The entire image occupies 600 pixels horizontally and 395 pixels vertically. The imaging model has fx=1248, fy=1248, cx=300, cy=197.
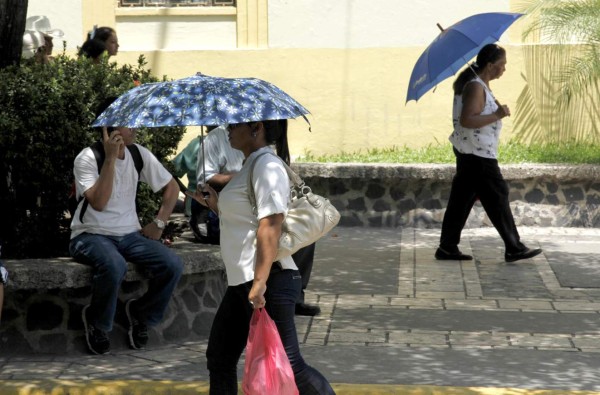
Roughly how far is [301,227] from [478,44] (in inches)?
172

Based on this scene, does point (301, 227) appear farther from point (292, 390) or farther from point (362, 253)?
point (362, 253)

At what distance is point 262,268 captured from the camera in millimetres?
5195

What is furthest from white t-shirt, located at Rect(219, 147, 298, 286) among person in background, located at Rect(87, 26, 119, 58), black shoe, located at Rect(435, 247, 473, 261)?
person in background, located at Rect(87, 26, 119, 58)

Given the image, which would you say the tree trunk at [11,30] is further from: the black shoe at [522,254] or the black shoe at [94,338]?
the black shoe at [522,254]

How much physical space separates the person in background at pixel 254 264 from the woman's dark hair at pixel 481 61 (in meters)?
4.48

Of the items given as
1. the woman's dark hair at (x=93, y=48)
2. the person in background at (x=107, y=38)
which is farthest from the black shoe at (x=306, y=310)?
the person in background at (x=107, y=38)

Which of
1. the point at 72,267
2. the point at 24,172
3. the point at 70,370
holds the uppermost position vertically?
the point at 24,172

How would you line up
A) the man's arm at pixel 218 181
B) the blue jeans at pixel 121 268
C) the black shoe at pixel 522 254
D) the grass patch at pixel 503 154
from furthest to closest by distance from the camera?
the grass patch at pixel 503 154
the black shoe at pixel 522 254
the man's arm at pixel 218 181
the blue jeans at pixel 121 268

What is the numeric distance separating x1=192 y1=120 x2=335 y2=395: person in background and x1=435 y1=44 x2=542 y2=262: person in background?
433 centimetres

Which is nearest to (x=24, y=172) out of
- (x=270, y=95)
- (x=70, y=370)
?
(x=70, y=370)

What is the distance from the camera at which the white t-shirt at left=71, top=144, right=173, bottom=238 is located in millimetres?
7047

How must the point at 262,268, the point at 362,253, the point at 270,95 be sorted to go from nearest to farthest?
1. the point at 262,268
2. the point at 270,95
3. the point at 362,253

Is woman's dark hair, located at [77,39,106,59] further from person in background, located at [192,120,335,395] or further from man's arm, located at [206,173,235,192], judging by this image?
person in background, located at [192,120,335,395]

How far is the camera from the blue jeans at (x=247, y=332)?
17.5ft
